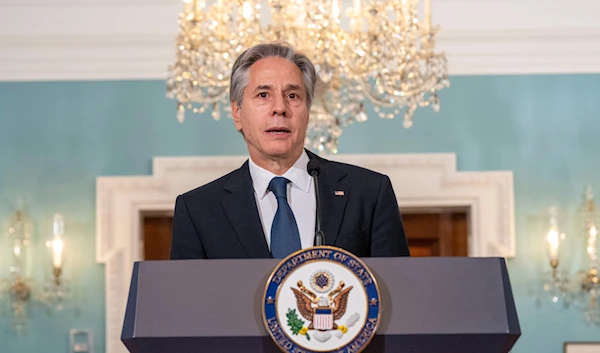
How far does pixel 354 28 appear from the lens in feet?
12.7

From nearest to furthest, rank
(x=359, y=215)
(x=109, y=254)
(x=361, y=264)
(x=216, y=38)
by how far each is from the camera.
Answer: (x=361, y=264), (x=359, y=215), (x=216, y=38), (x=109, y=254)

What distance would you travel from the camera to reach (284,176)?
1890 mm

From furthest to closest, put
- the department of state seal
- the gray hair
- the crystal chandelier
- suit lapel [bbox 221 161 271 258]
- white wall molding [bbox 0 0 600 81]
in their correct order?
white wall molding [bbox 0 0 600 81]
the crystal chandelier
the gray hair
suit lapel [bbox 221 161 271 258]
the department of state seal

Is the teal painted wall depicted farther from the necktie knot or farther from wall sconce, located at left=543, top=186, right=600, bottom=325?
the necktie knot

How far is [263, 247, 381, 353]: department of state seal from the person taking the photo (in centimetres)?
143

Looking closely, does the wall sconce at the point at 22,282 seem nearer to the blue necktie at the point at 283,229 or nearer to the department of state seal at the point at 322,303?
the blue necktie at the point at 283,229

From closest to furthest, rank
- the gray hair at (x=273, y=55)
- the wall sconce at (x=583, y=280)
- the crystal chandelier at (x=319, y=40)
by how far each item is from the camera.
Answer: the gray hair at (x=273, y=55), the crystal chandelier at (x=319, y=40), the wall sconce at (x=583, y=280)

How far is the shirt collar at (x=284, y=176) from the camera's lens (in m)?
1.90

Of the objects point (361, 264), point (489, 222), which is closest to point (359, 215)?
point (361, 264)

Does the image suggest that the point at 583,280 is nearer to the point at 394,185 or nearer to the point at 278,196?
the point at 394,185

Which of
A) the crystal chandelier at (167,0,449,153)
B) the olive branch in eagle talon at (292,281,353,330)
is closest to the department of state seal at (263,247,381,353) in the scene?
the olive branch in eagle talon at (292,281,353,330)

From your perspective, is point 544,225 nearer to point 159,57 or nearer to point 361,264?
point 159,57

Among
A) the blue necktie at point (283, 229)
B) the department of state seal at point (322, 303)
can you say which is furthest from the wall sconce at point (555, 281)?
the department of state seal at point (322, 303)

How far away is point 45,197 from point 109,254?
50cm
